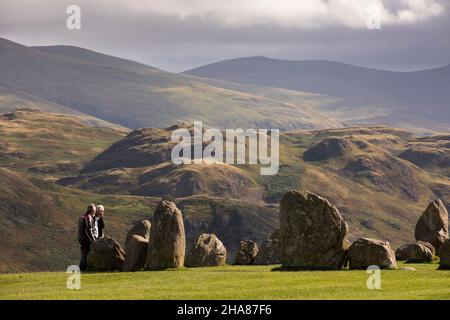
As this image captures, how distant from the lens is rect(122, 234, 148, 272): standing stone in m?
58.8

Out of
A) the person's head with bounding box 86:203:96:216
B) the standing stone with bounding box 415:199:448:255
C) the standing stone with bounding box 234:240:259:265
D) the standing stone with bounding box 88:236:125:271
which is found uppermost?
the person's head with bounding box 86:203:96:216

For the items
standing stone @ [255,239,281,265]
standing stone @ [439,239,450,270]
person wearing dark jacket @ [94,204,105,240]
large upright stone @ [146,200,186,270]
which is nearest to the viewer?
standing stone @ [439,239,450,270]

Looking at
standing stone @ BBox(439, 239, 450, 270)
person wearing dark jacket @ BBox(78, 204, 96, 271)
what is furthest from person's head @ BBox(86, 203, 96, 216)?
standing stone @ BBox(439, 239, 450, 270)

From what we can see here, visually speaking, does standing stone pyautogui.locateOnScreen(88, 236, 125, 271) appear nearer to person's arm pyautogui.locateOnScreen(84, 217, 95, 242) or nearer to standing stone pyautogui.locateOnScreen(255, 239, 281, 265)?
person's arm pyautogui.locateOnScreen(84, 217, 95, 242)

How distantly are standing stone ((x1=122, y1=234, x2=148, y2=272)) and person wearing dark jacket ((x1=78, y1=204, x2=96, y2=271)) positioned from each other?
2754 millimetres

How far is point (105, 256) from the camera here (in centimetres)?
5947

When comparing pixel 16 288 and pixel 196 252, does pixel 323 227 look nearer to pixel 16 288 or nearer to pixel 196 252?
pixel 196 252

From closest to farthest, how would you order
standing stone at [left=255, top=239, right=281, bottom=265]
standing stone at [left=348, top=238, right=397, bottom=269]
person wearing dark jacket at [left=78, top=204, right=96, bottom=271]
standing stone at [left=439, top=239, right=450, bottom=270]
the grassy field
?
the grassy field
standing stone at [left=439, top=239, right=450, bottom=270]
standing stone at [left=348, top=238, right=397, bottom=269]
person wearing dark jacket at [left=78, top=204, right=96, bottom=271]
standing stone at [left=255, top=239, right=281, bottom=265]

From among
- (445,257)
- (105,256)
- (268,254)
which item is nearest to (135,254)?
(105,256)

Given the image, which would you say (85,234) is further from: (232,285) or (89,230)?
(232,285)
